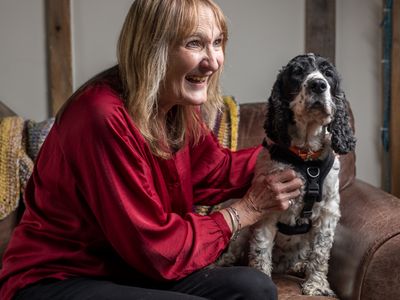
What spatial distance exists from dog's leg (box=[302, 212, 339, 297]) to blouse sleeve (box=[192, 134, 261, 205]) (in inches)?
11.9

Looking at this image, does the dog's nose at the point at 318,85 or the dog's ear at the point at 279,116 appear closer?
the dog's nose at the point at 318,85

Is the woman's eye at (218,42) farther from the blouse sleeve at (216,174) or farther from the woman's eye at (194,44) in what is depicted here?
the blouse sleeve at (216,174)

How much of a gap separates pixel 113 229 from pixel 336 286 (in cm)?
89

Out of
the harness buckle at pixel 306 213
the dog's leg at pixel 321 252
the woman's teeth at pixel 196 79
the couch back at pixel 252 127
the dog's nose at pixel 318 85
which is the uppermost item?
the woman's teeth at pixel 196 79

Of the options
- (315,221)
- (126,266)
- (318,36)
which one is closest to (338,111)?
(315,221)

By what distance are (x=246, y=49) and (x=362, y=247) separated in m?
1.67

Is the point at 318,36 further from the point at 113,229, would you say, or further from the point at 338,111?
the point at 113,229

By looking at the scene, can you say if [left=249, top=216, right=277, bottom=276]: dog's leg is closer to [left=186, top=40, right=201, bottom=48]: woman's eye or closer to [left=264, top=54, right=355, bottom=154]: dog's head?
[left=264, top=54, right=355, bottom=154]: dog's head

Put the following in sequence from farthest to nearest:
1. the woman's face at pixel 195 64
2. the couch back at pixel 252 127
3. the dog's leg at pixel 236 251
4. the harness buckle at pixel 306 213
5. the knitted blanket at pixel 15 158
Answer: the couch back at pixel 252 127
the knitted blanket at pixel 15 158
the dog's leg at pixel 236 251
the harness buckle at pixel 306 213
the woman's face at pixel 195 64

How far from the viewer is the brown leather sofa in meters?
1.82

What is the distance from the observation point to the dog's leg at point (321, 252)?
81.1 inches

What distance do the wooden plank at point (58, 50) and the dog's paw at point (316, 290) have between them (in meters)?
1.76

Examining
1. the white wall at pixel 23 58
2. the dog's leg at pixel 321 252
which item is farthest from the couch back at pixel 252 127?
the white wall at pixel 23 58

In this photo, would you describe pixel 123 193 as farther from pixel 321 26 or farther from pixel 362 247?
pixel 321 26
